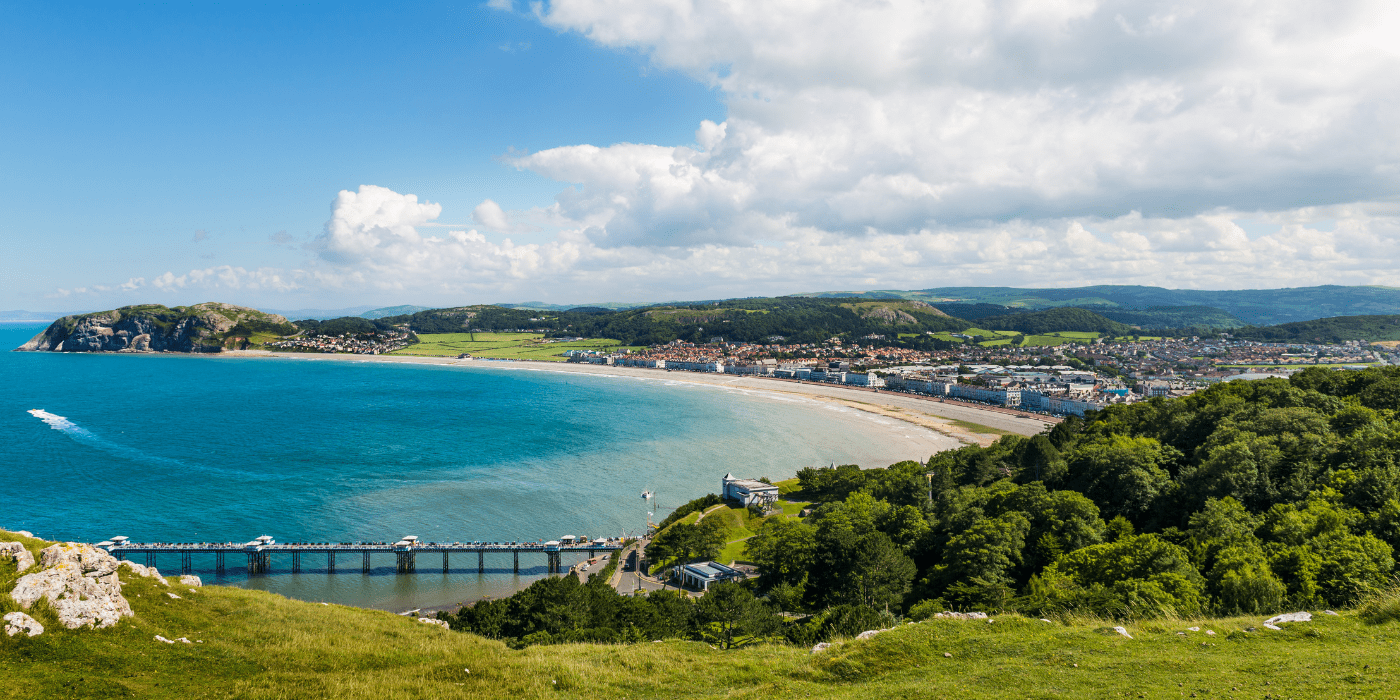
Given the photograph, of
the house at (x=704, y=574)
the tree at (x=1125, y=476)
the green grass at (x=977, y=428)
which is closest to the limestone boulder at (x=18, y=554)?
the house at (x=704, y=574)

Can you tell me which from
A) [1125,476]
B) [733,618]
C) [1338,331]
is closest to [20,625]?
[733,618]

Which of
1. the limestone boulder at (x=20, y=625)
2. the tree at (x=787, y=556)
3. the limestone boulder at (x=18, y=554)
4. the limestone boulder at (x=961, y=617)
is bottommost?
the tree at (x=787, y=556)

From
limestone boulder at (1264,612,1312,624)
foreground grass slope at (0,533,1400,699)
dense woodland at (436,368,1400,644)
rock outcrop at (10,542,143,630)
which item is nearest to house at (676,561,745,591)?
dense woodland at (436,368,1400,644)

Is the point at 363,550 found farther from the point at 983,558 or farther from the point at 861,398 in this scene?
the point at 861,398

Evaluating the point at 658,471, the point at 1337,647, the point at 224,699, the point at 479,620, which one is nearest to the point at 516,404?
the point at 658,471

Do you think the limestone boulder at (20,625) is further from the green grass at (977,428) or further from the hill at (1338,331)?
the hill at (1338,331)
